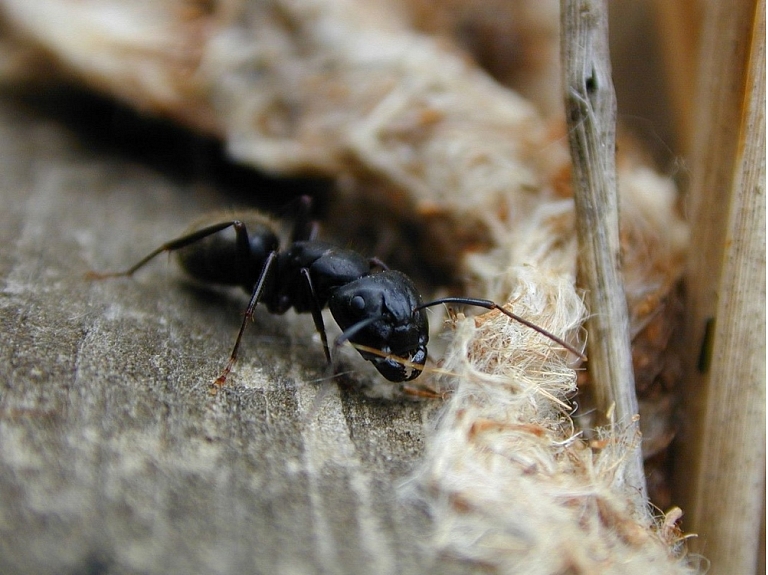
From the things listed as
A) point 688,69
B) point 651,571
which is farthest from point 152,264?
point 688,69

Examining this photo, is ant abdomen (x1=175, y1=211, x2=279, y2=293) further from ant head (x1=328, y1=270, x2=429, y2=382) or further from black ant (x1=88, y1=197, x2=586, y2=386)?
ant head (x1=328, y1=270, x2=429, y2=382)

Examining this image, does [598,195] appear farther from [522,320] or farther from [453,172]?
[453,172]

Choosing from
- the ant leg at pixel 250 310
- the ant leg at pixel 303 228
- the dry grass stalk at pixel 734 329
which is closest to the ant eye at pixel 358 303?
the ant leg at pixel 250 310

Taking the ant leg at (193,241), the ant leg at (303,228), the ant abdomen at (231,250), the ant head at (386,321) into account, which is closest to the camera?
the ant head at (386,321)

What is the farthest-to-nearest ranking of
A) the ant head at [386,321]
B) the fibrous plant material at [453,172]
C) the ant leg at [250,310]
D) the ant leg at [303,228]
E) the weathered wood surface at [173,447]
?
1. the ant leg at [303,228]
2. the ant head at [386,321]
3. the ant leg at [250,310]
4. the fibrous plant material at [453,172]
5. the weathered wood surface at [173,447]

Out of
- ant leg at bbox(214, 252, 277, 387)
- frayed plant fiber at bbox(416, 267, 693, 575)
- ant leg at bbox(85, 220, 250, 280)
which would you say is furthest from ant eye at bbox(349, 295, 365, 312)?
ant leg at bbox(85, 220, 250, 280)

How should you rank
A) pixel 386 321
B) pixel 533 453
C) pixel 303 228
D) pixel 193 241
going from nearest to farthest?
pixel 533 453, pixel 386 321, pixel 193 241, pixel 303 228

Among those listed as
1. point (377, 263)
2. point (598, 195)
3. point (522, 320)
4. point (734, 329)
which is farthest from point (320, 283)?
point (734, 329)

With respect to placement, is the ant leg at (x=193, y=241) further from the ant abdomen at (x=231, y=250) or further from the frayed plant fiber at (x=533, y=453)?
the frayed plant fiber at (x=533, y=453)
